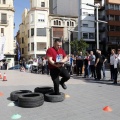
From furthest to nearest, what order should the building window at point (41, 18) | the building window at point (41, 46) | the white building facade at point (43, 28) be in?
the building window at point (41, 18)
the white building facade at point (43, 28)
the building window at point (41, 46)

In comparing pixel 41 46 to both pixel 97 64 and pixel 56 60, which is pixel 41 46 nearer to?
pixel 97 64

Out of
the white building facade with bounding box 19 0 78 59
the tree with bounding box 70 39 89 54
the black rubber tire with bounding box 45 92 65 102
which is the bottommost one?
the black rubber tire with bounding box 45 92 65 102

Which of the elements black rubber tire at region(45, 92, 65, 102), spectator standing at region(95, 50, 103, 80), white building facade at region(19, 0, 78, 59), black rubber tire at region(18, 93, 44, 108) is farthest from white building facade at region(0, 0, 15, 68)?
black rubber tire at region(18, 93, 44, 108)

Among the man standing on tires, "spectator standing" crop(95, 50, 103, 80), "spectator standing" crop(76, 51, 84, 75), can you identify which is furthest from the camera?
"spectator standing" crop(76, 51, 84, 75)

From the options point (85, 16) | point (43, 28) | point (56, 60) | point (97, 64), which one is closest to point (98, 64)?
point (97, 64)

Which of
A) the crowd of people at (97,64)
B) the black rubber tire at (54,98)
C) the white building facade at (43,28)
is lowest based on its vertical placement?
the black rubber tire at (54,98)

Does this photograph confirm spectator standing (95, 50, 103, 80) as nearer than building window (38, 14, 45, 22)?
Yes

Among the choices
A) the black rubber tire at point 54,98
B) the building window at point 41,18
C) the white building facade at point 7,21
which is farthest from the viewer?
the building window at point 41,18

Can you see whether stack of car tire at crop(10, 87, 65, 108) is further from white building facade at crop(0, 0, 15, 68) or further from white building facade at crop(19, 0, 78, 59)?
white building facade at crop(19, 0, 78, 59)

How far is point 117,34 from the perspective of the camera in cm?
6425

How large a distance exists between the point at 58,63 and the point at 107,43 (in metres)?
58.0

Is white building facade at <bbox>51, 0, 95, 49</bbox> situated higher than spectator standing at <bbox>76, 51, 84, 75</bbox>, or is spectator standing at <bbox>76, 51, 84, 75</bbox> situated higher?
white building facade at <bbox>51, 0, 95, 49</bbox>

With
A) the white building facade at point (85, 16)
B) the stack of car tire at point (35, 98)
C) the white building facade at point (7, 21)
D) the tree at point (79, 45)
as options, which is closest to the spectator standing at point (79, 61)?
the stack of car tire at point (35, 98)

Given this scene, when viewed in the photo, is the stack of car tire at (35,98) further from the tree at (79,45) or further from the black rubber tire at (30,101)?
Result: the tree at (79,45)
